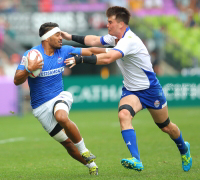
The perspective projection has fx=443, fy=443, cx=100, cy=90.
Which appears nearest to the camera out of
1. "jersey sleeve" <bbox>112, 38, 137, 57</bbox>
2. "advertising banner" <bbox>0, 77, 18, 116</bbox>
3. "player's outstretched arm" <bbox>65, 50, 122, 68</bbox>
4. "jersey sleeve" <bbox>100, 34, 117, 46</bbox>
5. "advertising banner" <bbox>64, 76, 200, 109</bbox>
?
"player's outstretched arm" <bbox>65, 50, 122, 68</bbox>

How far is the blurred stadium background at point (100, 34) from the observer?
61.3ft

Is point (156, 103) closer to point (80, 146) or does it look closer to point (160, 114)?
point (160, 114)

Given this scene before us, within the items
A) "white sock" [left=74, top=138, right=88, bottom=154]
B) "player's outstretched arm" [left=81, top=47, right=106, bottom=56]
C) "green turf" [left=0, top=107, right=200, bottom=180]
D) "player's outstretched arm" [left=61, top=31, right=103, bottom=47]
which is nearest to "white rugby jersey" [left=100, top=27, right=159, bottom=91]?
"player's outstretched arm" [left=81, top=47, right=106, bottom=56]

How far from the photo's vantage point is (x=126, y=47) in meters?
6.19

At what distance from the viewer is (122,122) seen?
6238mm

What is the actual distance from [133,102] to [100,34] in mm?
18524

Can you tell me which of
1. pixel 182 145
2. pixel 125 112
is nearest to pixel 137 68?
pixel 125 112

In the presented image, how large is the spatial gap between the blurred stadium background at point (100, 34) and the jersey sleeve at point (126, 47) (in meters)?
6.08

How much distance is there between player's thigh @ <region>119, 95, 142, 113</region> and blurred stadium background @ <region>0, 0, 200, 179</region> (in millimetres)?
5655

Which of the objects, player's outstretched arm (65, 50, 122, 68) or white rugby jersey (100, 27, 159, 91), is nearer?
player's outstretched arm (65, 50, 122, 68)

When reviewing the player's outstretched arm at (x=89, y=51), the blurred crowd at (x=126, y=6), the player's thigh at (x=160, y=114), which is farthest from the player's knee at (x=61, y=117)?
the blurred crowd at (x=126, y=6)

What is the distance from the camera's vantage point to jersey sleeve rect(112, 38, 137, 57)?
20.1ft

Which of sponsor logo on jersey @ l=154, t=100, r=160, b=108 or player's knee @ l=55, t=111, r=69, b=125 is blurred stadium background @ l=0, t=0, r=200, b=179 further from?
player's knee @ l=55, t=111, r=69, b=125

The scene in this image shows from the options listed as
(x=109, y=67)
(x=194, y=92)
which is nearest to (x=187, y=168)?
(x=194, y=92)
